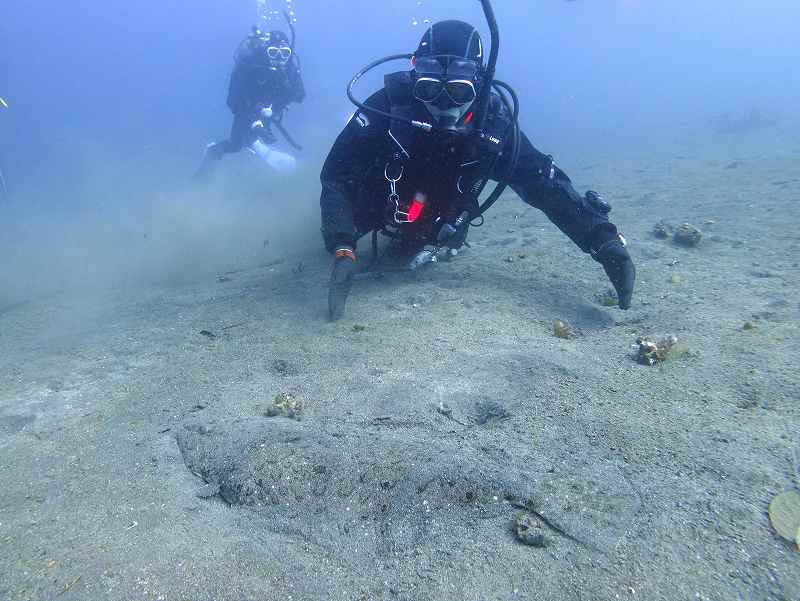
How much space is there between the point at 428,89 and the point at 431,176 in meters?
0.93

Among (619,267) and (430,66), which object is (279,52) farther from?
(619,267)

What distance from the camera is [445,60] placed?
4.55m

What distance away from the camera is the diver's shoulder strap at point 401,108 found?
15.7 ft

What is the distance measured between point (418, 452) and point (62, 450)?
2.14 meters

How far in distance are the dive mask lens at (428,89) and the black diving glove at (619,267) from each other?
2320 mm

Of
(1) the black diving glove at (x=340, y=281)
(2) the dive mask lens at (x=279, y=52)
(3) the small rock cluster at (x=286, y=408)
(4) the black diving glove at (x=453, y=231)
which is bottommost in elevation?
(3) the small rock cluster at (x=286, y=408)

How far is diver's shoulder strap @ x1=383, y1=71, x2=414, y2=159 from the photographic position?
479 centimetres

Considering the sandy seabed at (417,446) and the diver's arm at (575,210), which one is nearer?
the sandy seabed at (417,446)

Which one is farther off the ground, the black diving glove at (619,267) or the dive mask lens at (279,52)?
the dive mask lens at (279,52)

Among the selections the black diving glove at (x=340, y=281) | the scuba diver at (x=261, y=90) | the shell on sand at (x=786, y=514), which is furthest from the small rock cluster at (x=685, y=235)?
the scuba diver at (x=261, y=90)

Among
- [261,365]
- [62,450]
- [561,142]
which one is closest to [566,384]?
[261,365]

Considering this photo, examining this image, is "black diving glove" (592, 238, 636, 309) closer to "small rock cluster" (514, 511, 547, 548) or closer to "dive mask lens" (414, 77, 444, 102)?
"dive mask lens" (414, 77, 444, 102)

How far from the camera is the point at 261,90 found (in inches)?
523

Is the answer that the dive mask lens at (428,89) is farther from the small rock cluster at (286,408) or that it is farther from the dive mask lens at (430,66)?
the small rock cluster at (286,408)
